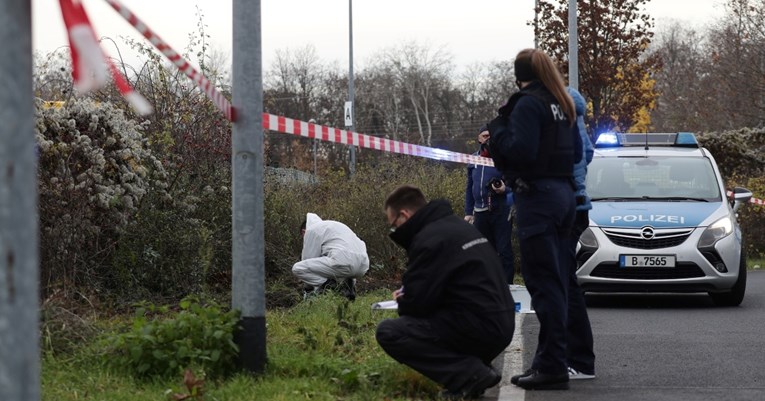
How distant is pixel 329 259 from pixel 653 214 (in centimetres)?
320

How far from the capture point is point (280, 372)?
631cm

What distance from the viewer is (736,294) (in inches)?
443

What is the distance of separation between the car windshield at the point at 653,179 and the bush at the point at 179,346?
6.55 metres

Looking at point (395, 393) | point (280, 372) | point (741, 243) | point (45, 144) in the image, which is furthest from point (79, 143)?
point (741, 243)

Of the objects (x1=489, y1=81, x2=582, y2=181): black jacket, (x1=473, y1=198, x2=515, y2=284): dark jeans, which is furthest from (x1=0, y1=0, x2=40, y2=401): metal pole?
(x1=473, y1=198, x2=515, y2=284): dark jeans

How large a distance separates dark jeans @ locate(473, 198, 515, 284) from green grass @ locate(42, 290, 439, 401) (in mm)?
4878

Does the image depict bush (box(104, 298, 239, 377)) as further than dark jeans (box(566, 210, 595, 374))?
No

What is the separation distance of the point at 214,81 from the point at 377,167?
10.9ft

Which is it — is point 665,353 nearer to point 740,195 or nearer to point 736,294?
point 736,294

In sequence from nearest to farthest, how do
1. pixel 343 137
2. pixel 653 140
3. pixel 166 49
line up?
pixel 166 49 < pixel 343 137 < pixel 653 140

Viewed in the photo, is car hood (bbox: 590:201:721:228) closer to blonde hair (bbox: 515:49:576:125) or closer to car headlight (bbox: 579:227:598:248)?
car headlight (bbox: 579:227:598:248)

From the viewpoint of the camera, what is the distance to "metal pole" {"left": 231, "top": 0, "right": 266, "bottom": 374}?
5.96 metres

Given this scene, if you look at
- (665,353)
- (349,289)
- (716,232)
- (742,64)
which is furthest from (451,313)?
(742,64)

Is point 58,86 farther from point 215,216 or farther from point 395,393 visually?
point 395,393
